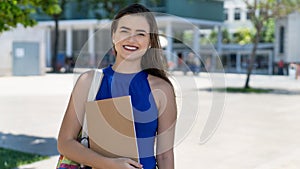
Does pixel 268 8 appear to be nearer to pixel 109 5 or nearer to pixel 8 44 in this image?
pixel 109 5

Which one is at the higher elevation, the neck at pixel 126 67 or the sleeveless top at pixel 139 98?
the neck at pixel 126 67

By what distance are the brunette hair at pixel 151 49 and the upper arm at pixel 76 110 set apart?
0.25 m

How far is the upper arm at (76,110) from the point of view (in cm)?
181

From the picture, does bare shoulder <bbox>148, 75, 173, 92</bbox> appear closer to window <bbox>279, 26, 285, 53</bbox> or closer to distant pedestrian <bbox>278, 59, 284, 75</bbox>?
distant pedestrian <bbox>278, 59, 284, 75</bbox>

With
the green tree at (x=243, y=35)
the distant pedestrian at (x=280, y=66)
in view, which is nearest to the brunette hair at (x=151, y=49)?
the distant pedestrian at (x=280, y=66)

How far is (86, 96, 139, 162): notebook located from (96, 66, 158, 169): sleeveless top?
3.2 inches

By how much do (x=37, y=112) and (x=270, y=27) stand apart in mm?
53076

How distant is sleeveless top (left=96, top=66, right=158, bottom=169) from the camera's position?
1838 mm

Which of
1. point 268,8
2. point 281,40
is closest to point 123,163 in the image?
point 268,8

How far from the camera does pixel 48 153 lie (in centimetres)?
714

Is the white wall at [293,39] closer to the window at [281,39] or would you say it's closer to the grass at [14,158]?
the window at [281,39]

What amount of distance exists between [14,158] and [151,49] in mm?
5244

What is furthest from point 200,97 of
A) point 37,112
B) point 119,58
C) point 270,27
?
point 270,27

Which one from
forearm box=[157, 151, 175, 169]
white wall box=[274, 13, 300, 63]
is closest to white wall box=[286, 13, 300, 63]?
white wall box=[274, 13, 300, 63]
